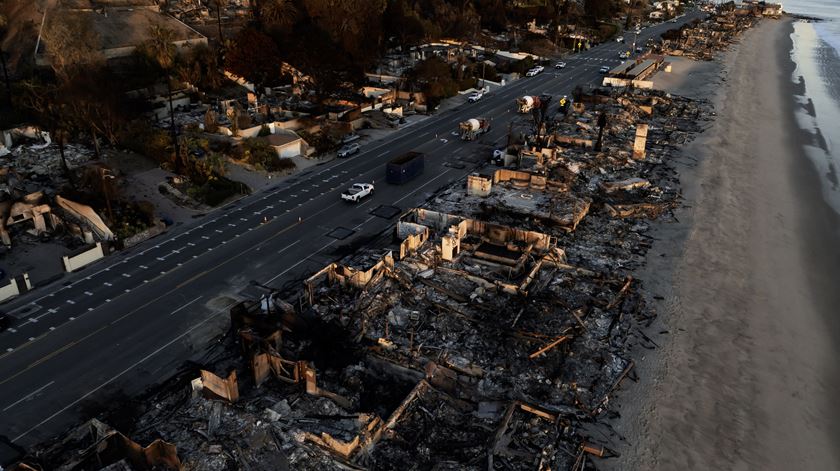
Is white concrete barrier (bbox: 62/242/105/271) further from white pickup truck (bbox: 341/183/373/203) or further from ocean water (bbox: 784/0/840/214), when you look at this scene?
ocean water (bbox: 784/0/840/214)

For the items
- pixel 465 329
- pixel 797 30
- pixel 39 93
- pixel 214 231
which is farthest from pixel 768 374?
pixel 797 30

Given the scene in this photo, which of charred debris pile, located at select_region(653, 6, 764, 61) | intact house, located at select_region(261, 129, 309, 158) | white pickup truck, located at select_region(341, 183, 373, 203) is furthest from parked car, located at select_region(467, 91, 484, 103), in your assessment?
charred debris pile, located at select_region(653, 6, 764, 61)

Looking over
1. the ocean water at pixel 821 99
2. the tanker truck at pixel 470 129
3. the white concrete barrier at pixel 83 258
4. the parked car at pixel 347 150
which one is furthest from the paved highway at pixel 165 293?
the ocean water at pixel 821 99

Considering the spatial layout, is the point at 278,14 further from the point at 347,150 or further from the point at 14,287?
the point at 14,287

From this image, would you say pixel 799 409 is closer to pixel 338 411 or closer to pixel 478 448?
pixel 478 448

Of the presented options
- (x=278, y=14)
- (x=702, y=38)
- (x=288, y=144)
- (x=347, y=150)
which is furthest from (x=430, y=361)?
(x=702, y=38)

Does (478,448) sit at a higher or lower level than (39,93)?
lower
